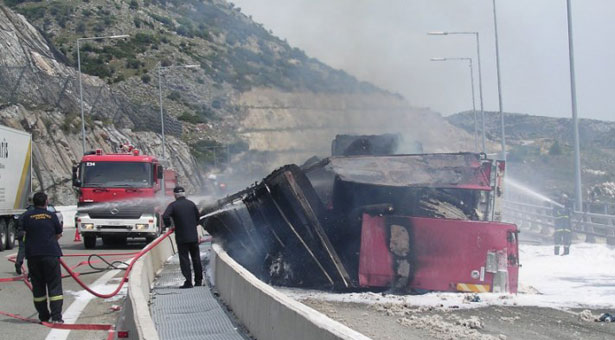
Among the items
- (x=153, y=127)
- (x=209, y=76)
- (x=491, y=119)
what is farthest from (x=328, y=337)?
(x=491, y=119)

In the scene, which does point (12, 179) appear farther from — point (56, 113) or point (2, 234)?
point (56, 113)

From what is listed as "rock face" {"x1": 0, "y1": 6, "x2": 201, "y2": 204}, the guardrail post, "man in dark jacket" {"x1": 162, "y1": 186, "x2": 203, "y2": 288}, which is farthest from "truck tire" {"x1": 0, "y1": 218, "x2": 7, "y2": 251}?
"rock face" {"x1": 0, "y1": 6, "x2": 201, "y2": 204}

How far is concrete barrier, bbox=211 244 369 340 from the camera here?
544cm

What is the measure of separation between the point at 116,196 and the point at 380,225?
997cm

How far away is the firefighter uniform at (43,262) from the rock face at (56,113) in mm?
30285

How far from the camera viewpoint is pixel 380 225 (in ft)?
42.8

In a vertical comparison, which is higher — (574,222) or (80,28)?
(80,28)

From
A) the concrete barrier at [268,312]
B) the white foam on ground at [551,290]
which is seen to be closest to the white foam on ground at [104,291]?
the concrete barrier at [268,312]

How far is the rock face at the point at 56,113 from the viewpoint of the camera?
43062mm

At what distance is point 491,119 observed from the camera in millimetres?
79875

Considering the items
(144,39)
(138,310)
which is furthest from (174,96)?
(138,310)

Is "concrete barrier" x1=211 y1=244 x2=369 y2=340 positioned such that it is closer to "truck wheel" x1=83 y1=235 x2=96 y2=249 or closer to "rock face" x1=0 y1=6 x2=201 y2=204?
"truck wheel" x1=83 y1=235 x2=96 y2=249

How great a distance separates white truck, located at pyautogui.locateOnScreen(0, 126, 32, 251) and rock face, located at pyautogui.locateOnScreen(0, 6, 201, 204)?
16.3 metres

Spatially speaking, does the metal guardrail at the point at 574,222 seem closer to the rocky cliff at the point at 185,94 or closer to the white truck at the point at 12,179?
the rocky cliff at the point at 185,94
